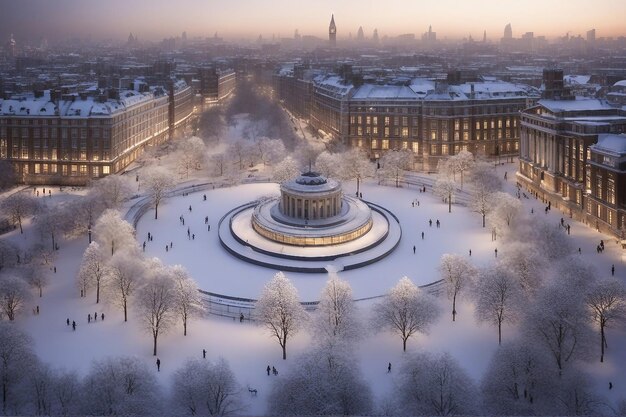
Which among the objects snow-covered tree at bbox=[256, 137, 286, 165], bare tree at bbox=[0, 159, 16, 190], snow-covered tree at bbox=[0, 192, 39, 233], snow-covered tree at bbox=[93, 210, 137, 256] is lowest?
snow-covered tree at bbox=[93, 210, 137, 256]

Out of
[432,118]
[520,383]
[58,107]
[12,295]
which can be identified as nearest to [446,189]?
[432,118]

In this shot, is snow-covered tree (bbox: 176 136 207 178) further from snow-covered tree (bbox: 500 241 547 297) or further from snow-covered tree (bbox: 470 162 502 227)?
snow-covered tree (bbox: 500 241 547 297)

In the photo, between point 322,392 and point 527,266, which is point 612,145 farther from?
point 322,392

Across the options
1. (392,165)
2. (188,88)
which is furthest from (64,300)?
(188,88)

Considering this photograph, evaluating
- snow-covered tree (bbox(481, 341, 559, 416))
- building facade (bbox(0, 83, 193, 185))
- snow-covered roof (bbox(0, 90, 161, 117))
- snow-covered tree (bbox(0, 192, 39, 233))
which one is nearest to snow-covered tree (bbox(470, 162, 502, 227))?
snow-covered tree (bbox(481, 341, 559, 416))

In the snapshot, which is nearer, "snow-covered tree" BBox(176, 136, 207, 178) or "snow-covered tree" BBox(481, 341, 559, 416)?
"snow-covered tree" BBox(481, 341, 559, 416)
